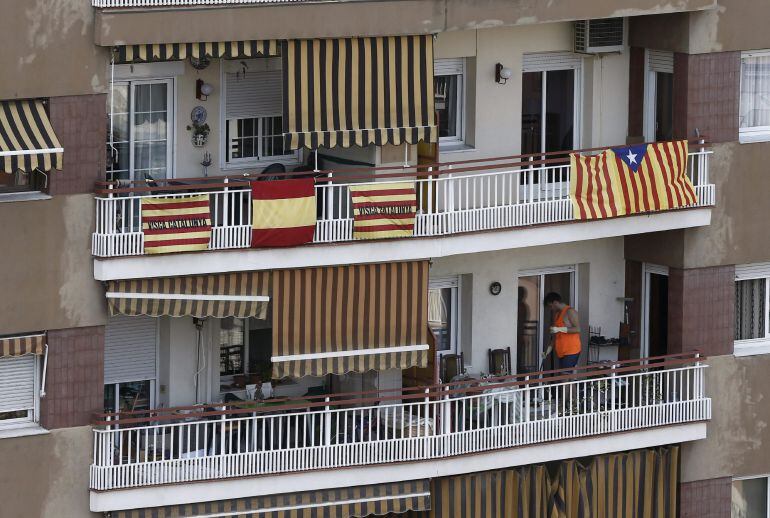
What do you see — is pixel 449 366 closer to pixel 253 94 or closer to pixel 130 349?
pixel 130 349

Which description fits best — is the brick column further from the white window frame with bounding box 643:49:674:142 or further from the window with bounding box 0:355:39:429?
the white window frame with bounding box 643:49:674:142

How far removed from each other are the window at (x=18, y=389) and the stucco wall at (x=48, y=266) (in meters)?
0.76

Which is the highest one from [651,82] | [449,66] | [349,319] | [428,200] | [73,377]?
[449,66]

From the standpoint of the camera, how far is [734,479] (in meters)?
45.2

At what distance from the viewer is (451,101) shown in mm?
43500

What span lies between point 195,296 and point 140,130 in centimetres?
279

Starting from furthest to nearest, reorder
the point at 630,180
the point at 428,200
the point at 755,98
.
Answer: the point at 755,98 < the point at 630,180 < the point at 428,200

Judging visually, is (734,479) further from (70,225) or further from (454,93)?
(70,225)

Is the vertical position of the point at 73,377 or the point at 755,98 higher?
the point at 755,98

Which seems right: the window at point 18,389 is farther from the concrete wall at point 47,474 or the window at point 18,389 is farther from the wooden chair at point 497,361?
the wooden chair at point 497,361

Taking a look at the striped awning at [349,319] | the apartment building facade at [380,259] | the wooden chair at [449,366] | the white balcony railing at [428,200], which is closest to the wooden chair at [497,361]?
the apartment building facade at [380,259]

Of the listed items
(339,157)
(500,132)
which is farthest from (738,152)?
(339,157)

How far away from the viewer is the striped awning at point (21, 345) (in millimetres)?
38938

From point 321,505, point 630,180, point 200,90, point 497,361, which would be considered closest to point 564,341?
point 497,361
